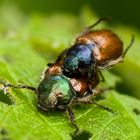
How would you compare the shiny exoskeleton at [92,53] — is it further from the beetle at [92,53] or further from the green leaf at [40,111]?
the green leaf at [40,111]

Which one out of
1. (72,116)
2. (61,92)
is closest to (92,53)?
(61,92)

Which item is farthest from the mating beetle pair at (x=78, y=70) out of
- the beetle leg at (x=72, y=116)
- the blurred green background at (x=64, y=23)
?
the blurred green background at (x=64, y=23)

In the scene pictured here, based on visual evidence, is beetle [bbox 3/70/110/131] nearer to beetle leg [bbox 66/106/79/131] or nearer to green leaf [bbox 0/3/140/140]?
beetle leg [bbox 66/106/79/131]

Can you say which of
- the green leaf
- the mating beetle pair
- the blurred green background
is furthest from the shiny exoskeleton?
the blurred green background

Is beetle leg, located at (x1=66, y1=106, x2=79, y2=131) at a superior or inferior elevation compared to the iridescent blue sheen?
inferior

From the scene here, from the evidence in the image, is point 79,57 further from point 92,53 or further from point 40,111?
point 40,111

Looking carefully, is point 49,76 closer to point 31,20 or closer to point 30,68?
point 30,68
